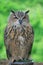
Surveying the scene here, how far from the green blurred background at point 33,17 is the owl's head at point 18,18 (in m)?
0.89

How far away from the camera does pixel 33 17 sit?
4.45 m

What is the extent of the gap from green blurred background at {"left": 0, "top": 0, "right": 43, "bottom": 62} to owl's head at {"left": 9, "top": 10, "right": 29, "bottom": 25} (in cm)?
89

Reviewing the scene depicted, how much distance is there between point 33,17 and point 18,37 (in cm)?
154

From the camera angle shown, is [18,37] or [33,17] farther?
[33,17]

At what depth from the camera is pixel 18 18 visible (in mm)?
2943

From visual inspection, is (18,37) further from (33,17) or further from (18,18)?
(33,17)

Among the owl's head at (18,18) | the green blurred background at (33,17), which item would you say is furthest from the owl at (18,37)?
the green blurred background at (33,17)

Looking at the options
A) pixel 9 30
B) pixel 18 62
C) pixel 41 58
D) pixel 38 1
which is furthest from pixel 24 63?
pixel 38 1

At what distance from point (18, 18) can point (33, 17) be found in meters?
1.51

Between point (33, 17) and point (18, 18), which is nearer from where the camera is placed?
point (18, 18)

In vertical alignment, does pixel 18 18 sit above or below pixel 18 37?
above

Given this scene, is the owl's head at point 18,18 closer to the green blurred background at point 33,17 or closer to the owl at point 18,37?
the owl at point 18,37

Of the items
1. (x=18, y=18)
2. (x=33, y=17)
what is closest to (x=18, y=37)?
(x=18, y=18)

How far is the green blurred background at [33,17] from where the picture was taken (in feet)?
13.3
